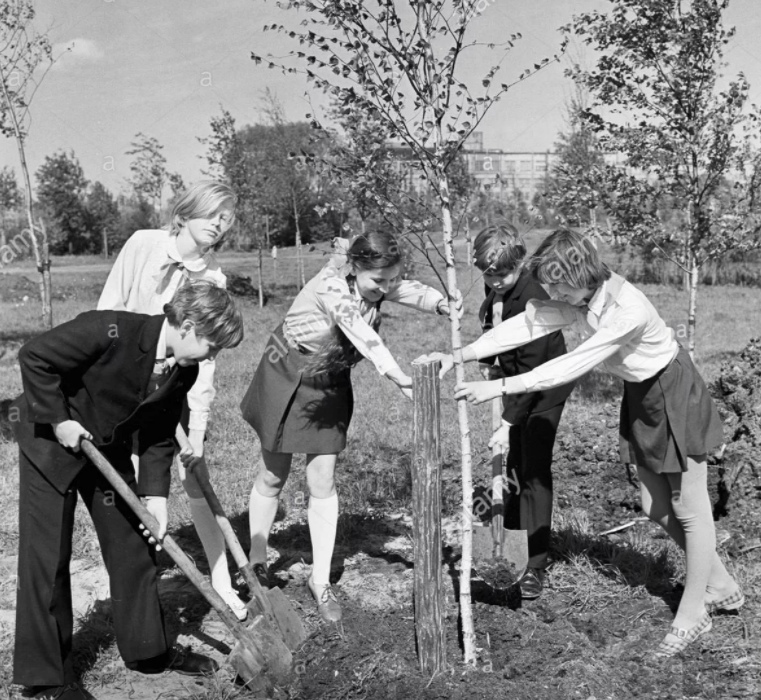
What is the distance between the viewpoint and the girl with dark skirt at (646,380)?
2.91m

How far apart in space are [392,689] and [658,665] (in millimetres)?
1042

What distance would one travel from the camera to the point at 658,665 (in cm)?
308

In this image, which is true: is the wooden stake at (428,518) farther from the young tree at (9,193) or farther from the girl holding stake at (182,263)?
the young tree at (9,193)

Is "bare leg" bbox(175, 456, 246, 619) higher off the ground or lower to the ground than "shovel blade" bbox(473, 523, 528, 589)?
higher

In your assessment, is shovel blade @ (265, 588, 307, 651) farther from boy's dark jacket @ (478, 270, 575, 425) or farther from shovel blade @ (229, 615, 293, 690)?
boy's dark jacket @ (478, 270, 575, 425)

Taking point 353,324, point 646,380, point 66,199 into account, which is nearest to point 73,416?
point 353,324

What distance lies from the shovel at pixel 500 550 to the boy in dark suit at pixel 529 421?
10 cm

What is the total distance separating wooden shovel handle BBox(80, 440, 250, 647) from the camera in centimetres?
267

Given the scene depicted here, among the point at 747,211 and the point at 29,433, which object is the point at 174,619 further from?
the point at 747,211

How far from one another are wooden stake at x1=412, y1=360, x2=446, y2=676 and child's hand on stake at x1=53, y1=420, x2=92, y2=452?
111 cm

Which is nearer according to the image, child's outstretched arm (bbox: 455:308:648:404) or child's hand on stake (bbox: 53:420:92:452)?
child's hand on stake (bbox: 53:420:92:452)

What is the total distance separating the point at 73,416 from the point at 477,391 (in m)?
1.37

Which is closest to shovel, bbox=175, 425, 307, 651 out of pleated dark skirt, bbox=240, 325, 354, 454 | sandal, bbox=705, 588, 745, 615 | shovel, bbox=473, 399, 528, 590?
pleated dark skirt, bbox=240, 325, 354, 454

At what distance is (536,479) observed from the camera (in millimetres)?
3639
